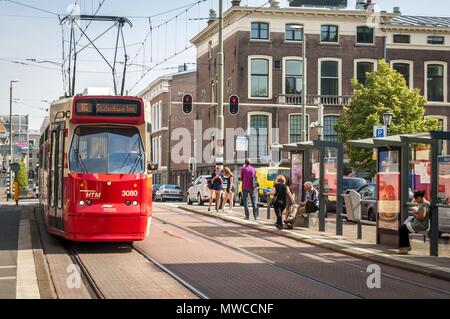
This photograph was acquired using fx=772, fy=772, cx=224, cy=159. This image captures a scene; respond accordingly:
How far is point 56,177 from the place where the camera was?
1670cm

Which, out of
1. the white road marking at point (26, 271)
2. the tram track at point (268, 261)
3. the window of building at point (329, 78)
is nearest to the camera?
the white road marking at point (26, 271)

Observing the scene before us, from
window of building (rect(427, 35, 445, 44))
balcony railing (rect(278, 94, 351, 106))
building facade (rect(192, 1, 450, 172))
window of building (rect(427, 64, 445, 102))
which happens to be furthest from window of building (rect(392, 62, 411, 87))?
balcony railing (rect(278, 94, 351, 106))

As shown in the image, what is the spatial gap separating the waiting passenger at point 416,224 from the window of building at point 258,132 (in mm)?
44210

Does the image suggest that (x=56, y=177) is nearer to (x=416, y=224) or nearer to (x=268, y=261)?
(x=268, y=261)

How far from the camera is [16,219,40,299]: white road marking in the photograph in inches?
414

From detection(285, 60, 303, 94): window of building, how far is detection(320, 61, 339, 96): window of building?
77.3 inches

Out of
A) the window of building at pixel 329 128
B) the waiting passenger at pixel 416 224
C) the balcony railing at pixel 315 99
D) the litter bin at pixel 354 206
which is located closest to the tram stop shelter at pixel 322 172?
the litter bin at pixel 354 206

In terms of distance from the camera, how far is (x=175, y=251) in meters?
16.1

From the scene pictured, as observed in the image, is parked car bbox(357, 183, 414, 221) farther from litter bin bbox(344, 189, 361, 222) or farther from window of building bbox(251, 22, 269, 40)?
window of building bbox(251, 22, 269, 40)

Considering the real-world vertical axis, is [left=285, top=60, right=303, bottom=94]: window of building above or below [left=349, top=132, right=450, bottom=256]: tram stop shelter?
above

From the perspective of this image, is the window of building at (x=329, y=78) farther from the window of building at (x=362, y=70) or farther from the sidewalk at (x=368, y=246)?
the sidewalk at (x=368, y=246)

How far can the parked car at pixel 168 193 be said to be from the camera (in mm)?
50188

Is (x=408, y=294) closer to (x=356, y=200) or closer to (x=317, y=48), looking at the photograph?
(x=356, y=200)

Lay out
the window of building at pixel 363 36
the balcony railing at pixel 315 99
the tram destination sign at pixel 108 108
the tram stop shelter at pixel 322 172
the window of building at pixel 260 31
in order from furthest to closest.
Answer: the window of building at pixel 363 36, the window of building at pixel 260 31, the balcony railing at pixel 315 99, the tram stop shelter at pixel 322 172, the tram destination sign at pixel 108 108
